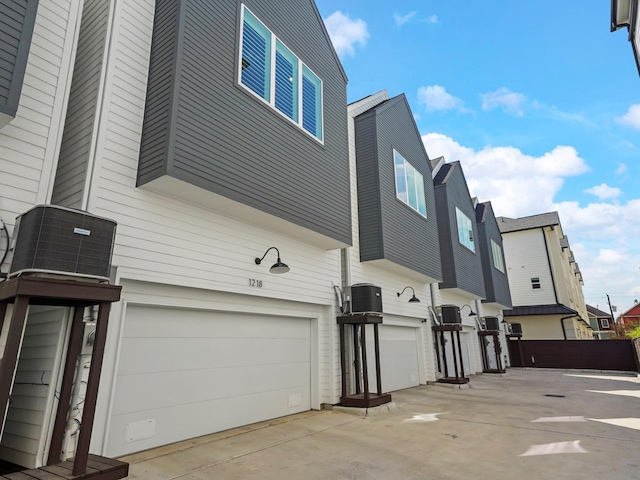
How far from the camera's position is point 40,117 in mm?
3652

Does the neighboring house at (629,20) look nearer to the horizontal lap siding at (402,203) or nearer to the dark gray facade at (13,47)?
the horizontal lap siding at (402,203)

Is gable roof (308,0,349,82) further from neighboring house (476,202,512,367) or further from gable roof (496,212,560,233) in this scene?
gable roof (496,212,560,233)

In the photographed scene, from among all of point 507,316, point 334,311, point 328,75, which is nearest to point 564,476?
point 334,311

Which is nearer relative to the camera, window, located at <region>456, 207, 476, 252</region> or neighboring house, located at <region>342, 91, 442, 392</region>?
neighboring house, located at <region>342, 91, 442, 392</region>

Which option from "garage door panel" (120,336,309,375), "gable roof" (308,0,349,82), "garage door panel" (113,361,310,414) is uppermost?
"gable roof" (308,0,349,82)

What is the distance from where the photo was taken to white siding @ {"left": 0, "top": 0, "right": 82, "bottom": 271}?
336cm

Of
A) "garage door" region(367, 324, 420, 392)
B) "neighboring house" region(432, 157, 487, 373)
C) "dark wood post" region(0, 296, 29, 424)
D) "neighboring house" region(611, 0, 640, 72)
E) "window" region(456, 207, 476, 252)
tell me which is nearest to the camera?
"dark wood post" region(0, 296, 29, 424)

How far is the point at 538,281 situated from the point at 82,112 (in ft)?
79.8

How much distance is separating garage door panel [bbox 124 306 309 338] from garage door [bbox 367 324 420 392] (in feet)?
10.2

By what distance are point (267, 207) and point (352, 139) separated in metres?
4.58

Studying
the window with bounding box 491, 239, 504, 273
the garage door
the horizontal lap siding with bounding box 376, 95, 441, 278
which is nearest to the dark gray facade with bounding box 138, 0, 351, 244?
the horizontal lap siding with bounding box 376, 95, 441, 278

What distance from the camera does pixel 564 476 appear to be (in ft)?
11.3

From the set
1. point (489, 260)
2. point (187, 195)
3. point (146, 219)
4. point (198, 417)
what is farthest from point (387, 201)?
point (489, 260)

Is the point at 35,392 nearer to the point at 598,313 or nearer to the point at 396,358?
the point at 396,358
